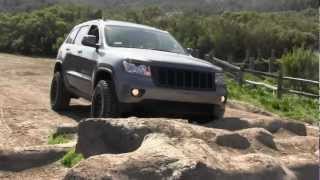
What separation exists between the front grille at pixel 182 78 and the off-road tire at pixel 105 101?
23.5 inches

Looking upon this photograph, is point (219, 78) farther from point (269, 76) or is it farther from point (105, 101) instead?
point (269, 76)

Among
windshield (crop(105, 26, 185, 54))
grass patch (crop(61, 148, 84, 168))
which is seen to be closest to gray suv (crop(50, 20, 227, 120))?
windshield (crop(105, 26, 185, 54))

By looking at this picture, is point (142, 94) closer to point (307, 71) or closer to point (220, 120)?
point (220, 120)

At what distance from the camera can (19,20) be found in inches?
1580

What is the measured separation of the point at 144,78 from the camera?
8117 millimetres

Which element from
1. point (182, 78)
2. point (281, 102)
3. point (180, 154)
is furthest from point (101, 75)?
point (281, 102)

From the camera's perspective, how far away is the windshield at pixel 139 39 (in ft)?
30.6

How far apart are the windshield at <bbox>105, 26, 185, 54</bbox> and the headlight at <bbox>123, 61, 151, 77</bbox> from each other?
105 centimetres

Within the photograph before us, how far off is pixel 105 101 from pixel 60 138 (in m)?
0.80

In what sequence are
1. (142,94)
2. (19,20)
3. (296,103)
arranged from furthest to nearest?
(19,20) → (296,103) → (142,94)

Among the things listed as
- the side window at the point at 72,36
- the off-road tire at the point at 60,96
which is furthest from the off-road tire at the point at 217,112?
the side window at the point at 72,36

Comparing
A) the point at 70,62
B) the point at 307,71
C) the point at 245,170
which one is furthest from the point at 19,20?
the point at 245,170

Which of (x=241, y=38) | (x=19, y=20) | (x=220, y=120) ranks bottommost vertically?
(x=241, y=38)

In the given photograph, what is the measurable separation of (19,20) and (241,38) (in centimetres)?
2297
